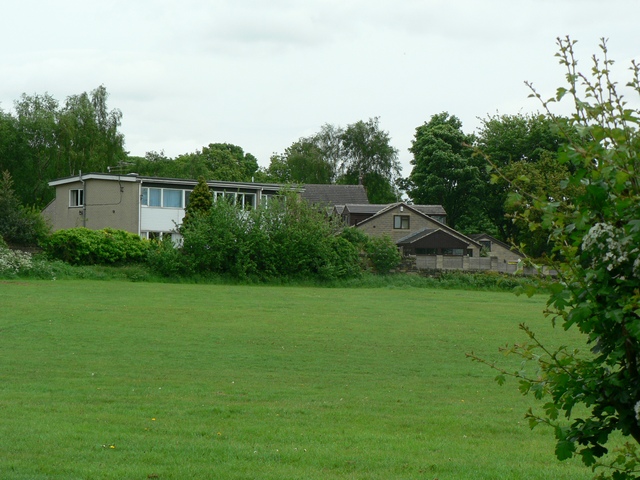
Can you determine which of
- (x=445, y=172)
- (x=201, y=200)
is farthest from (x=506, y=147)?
(x=201, y=200)

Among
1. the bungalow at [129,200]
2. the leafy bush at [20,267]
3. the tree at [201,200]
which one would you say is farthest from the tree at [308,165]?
the leafy bush at [20,267]

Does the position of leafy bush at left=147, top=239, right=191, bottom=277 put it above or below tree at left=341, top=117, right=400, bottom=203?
below

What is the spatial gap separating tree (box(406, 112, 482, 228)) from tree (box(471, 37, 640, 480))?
74804mm

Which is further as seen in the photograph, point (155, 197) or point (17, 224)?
point (155, 197)

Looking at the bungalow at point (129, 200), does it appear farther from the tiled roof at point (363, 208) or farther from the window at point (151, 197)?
the tiled roof at point (363, 208)

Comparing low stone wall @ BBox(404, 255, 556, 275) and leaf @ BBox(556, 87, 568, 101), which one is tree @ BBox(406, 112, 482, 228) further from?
leaf @ BBox(556, 87, 568, 101)

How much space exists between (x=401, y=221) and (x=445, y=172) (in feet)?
39.3

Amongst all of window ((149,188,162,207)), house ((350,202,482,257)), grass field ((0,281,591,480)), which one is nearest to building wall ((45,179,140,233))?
window ((149,188,162,207))

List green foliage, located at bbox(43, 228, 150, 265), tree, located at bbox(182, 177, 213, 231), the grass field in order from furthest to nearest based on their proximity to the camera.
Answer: tree, located at bbox(182, 177, 213, 231) < green foliage, located at bbox(43, 228, 150, 265) < the grass field

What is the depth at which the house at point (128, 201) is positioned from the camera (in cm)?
5697

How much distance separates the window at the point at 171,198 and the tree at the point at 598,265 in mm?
55657

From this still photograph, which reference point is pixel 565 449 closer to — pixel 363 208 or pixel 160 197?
pixel 160 197

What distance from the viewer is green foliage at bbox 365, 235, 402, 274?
5062 cm

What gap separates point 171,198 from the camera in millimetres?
58594
